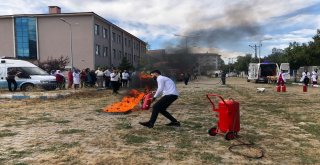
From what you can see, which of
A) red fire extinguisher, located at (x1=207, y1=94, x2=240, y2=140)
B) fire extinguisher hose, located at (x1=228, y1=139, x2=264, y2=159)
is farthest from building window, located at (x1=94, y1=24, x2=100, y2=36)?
fire extinguisher hose, located at (x1=228, y1=139, x2=264, y2=159)

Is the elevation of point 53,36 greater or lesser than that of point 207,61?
greater

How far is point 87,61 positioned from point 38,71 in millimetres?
26428

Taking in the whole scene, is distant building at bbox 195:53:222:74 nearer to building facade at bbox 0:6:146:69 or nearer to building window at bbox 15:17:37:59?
building facade at bbox 0:6:146:69

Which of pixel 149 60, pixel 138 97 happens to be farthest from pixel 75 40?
pixel 138 97

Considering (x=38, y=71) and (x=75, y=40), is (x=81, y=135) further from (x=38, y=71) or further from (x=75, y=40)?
(x=75, y=40)

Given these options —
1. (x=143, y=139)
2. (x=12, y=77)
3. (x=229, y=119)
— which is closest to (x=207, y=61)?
(x=229, y=119)

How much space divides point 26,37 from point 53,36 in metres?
4.15

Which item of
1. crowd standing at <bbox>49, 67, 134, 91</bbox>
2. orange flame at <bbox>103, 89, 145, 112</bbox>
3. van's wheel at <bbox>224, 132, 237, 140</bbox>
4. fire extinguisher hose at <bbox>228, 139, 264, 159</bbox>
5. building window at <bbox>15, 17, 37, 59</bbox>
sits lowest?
fire extinguisher hose at <bbox>228, 139, 264, 159</bbox>

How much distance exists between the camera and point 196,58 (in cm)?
1595

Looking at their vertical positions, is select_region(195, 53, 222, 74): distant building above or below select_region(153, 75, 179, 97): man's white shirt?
above

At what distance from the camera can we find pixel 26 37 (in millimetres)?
53062

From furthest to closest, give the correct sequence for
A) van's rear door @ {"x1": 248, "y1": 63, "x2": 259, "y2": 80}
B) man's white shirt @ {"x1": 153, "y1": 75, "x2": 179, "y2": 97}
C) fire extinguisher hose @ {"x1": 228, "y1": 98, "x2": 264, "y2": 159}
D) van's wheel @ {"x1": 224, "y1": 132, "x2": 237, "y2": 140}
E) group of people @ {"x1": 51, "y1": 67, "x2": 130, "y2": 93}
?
van's rear door @ {"x1": 248, "y1": 63, "x2": 259, "y2": 80} < group of people @ {"x1": 51, "y1": 67, "x2": 130, "y2": 93} < man's white shirt @ {"x1": 153, "y1": 75, "x2": 179, "y2": 97} < van's wheel @ {"x1": 224, "y1": 132, "x2": 237, "y2": 140} < fire extinguisher hose @ {"x1": 228, "y1": 98, "x2": 264, "y2": 159}

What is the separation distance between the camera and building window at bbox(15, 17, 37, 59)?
52594 mm

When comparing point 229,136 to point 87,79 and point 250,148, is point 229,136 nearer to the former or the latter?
point 250,148
